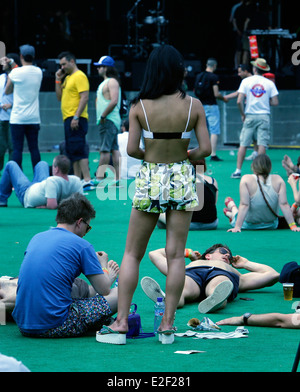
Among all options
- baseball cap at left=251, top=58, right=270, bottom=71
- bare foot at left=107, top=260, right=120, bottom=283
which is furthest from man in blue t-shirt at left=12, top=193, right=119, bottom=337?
baseball cap at left=251, top=58, right=270, bottom=71

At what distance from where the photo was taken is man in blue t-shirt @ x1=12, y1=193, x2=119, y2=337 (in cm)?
507

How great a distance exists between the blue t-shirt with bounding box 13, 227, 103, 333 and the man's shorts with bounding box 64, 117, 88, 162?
770 cm

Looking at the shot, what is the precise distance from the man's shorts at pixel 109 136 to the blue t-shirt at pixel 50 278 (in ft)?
27.1

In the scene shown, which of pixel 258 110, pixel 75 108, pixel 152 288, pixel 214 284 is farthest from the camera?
pixel 258 110

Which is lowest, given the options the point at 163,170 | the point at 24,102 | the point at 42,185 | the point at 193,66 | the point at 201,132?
the point at 42,185

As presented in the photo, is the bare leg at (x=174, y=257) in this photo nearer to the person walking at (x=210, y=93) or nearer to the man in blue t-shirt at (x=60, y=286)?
the man in blue t-shirt at (x=60, y=286)

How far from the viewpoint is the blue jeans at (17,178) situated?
11.1m

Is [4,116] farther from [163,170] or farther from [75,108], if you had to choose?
[163,170]

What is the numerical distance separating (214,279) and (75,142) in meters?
6.94

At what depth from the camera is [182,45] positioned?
2539 cm

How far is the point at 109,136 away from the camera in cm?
1345

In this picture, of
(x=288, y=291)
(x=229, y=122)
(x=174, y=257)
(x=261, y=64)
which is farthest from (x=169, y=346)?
(x=229, y=122)

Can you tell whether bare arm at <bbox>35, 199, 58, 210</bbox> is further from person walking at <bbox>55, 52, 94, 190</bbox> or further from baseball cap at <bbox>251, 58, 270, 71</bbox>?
baseball cap at <bbox>251, 58, 270, 71</bbox>

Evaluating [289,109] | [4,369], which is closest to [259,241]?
[4,369]
